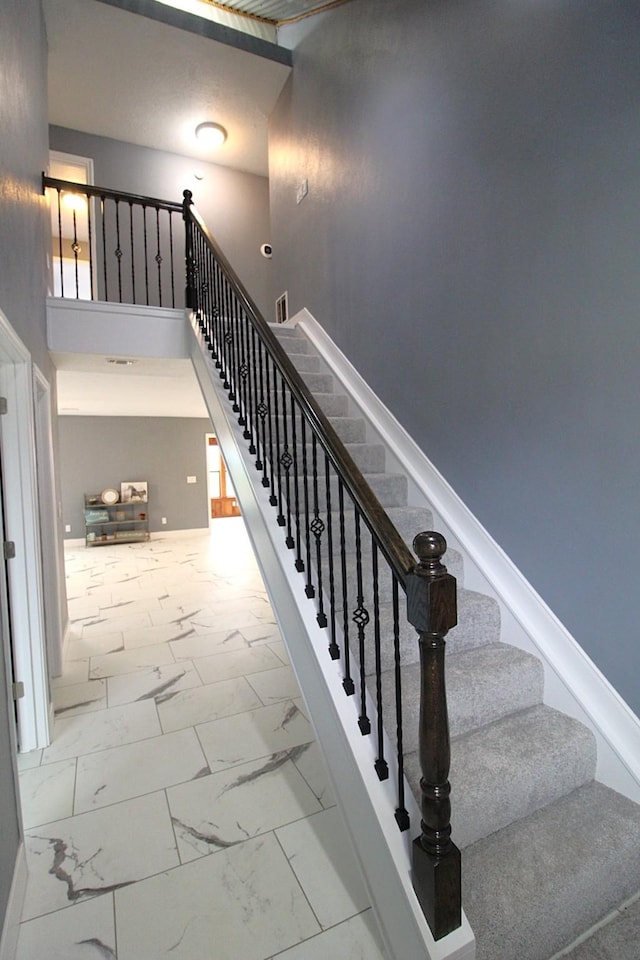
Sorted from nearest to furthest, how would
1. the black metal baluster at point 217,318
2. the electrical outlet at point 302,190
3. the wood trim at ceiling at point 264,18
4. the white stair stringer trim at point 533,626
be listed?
1. the white stair stringer trim at point 533,626
2. the black metal baluster at point 217,318
3. the wood trim at ceiling at point 264,18
4. the electrical outlet at point 302,190

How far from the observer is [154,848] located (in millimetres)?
1655

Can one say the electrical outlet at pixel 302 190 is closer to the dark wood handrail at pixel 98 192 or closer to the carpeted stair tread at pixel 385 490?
the dark wood handrail at pixel 98 192

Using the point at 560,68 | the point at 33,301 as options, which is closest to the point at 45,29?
the point at 33,301

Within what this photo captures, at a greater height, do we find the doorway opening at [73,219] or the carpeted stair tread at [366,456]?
the doorway opening at [73,219]

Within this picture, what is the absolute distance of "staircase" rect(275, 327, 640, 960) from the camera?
1.21m

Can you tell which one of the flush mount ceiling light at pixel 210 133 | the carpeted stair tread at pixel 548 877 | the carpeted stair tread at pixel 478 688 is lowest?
the carpeted stair tread at pixel 548 877

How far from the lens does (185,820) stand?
1.79 m

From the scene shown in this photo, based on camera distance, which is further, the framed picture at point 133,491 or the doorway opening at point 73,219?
the framed picture at point 133,491

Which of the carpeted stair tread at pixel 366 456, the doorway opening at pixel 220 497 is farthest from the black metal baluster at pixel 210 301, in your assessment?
the doorway opening at pixel 220 497

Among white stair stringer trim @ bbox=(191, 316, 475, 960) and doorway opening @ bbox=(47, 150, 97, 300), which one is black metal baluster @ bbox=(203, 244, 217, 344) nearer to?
doorway opening @ bbox=(47, 150, 97, 300)

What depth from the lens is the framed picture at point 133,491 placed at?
8539mm

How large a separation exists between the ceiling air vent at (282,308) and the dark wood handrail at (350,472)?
2.18m

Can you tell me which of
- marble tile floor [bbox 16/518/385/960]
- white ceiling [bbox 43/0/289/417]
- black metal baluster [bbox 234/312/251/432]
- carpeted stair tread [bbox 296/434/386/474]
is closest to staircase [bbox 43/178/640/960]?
black metal baluster [bbox 234/312/251/432]

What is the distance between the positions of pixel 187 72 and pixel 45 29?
1.16 metres
